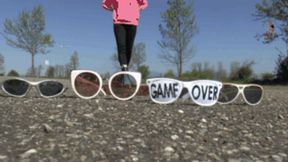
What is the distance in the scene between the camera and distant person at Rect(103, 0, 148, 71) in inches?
248

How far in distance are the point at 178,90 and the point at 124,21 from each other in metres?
1.40

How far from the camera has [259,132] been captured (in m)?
4.08

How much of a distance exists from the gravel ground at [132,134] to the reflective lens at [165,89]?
1.24 ft

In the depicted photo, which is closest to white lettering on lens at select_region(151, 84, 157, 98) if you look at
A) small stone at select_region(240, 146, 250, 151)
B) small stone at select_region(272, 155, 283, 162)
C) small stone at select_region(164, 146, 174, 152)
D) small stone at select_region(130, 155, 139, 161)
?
small stone at select_region(240, 146, 250, 151)

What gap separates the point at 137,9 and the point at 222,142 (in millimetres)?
3256

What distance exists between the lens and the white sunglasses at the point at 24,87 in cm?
A: 574

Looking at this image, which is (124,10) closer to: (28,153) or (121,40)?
(121,40)

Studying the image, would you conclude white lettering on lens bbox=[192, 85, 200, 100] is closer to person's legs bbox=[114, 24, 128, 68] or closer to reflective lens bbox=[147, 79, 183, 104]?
reflective lens bbox=[147, 79, 183, 104]

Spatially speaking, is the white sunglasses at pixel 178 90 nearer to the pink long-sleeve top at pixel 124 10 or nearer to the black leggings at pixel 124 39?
the black leggings at pixel 124 39

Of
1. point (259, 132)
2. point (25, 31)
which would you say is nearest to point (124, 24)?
point (259, 132)

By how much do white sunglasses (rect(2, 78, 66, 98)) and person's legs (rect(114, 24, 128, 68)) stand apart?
0.99 m

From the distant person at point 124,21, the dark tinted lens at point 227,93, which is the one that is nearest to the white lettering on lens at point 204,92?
the dark tinted lens at point 227,93

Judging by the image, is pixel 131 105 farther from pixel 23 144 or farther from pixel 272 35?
pixel 272 35

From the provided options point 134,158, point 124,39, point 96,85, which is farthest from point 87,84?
point 134,158
